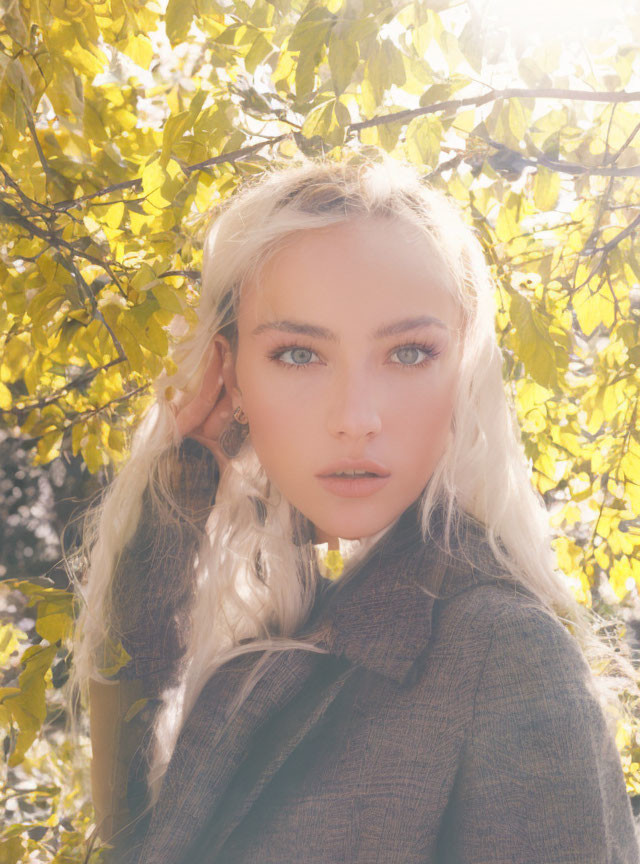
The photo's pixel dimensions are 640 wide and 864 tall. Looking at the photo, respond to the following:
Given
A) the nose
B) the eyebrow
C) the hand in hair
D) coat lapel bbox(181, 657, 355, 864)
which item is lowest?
coat lapel bbox(181, 657, 355, 864)

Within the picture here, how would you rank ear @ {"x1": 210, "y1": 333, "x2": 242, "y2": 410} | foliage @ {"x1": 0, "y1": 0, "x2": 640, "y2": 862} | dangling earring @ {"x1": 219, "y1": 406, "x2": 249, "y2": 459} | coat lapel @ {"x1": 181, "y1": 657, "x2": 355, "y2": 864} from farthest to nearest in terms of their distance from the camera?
dangling earring @ {"x1": 219, "y1": 406, "x2": 249, "y2": 459}
ear @ {"x1": 210, "y1": 333, "x2": 242, "y2": 410}
coat lapel @ {"x1": 181, "y1": 657, "x2": 355, "y2": 864}
foliage @ {"x1": 0, "y1": 0, "x2": 640, "y2": 862}

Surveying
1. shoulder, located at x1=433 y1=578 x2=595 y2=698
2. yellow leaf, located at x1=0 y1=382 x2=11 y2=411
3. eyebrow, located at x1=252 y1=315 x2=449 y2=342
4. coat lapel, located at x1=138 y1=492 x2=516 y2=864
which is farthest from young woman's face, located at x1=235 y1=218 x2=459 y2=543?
yellow leaf, located at x1=0 y1=382 x2=11 y2=411

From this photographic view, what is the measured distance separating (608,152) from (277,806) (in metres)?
1.39

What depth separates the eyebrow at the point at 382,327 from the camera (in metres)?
1.39

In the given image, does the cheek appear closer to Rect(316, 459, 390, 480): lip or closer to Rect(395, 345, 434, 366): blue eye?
Rect(316, 459, 390, 480): lip

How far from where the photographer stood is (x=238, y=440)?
176 cm

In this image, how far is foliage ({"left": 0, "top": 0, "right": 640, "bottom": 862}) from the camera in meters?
1.28

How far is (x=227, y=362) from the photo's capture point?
65.2 inches

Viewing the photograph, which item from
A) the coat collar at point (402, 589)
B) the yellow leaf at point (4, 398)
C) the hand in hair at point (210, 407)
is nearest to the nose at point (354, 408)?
the coat collar at point (402, 589)

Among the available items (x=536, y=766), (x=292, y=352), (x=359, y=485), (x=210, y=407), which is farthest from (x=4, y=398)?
(x=536, y=766)

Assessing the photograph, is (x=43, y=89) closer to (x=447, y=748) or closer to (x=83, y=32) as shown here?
(x=83, y=32)

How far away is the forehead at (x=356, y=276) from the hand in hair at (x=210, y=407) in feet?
0.66

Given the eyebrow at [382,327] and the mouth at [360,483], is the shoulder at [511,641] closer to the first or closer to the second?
the mouth at [360,483]

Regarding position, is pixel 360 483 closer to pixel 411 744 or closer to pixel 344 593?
pixel 344 593
